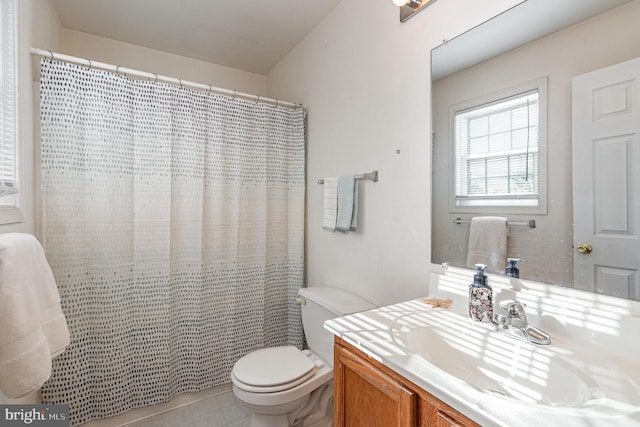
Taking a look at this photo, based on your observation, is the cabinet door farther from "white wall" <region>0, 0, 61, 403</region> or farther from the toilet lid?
"white wall" <region>0, 0, 61, 403</region>

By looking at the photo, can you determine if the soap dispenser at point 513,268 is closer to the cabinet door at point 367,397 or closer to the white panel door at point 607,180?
the white panel door at point 607,180

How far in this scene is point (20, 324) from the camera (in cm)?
74

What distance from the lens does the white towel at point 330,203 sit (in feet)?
6.00

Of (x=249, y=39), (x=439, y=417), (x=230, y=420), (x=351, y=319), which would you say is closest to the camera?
(x=439, y=417)

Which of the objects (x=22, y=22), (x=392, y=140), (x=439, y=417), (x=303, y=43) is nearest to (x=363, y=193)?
(x=392, y=140)

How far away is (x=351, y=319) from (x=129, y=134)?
61.9 inches

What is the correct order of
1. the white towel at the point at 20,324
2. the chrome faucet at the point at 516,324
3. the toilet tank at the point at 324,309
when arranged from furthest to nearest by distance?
the toilet tank at the point at 324,309, the chrome faucet at the point at 516,324, the white towel at the point at 20,324

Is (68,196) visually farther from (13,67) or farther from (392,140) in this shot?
(392,140)

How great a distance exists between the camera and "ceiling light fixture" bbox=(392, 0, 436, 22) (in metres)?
1.30

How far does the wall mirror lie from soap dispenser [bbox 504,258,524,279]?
0.05 feet

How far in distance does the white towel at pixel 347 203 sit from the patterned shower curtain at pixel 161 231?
0.52 m

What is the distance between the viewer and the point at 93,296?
63.5 inches

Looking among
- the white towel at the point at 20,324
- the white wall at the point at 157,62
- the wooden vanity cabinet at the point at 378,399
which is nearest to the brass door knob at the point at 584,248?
the wooden vanity cabinet at the point at 378,399

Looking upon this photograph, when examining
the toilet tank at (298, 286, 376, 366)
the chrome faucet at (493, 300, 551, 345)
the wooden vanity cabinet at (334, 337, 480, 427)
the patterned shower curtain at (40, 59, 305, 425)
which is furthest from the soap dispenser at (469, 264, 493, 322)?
the patterned shower curtain at (40, 59, 305, 425)
